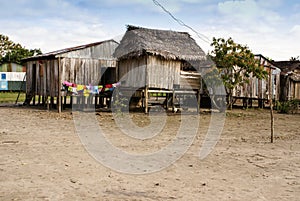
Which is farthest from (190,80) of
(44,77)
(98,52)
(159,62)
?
(44,77)

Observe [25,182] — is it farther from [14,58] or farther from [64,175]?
[14,58]

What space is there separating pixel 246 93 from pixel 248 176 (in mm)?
17551

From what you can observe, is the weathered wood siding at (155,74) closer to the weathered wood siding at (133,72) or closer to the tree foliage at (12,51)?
the weathered wood siding at (133,72)

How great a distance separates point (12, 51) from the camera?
4906 centimetres

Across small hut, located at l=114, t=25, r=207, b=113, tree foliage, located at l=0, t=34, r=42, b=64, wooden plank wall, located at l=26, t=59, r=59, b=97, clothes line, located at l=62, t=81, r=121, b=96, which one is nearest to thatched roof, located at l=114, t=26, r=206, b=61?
small hut, located at l=114, t=25, r=207, b=113

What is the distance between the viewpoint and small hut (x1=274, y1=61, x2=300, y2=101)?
24516 mm

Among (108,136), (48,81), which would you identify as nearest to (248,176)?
(108,136)

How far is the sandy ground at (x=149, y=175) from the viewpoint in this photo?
5.18m

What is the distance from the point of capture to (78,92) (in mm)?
17984

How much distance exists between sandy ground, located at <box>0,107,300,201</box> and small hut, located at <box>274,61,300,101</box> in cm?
1481

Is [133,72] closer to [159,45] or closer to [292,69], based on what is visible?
[159,45]

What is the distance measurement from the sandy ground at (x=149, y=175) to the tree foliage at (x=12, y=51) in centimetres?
3877

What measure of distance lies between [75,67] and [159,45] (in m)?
4.53

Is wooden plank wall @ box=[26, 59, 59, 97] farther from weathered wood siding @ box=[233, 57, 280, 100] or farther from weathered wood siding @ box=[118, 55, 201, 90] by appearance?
weathered wood siding @ box=[233, 57, 280, 100]
